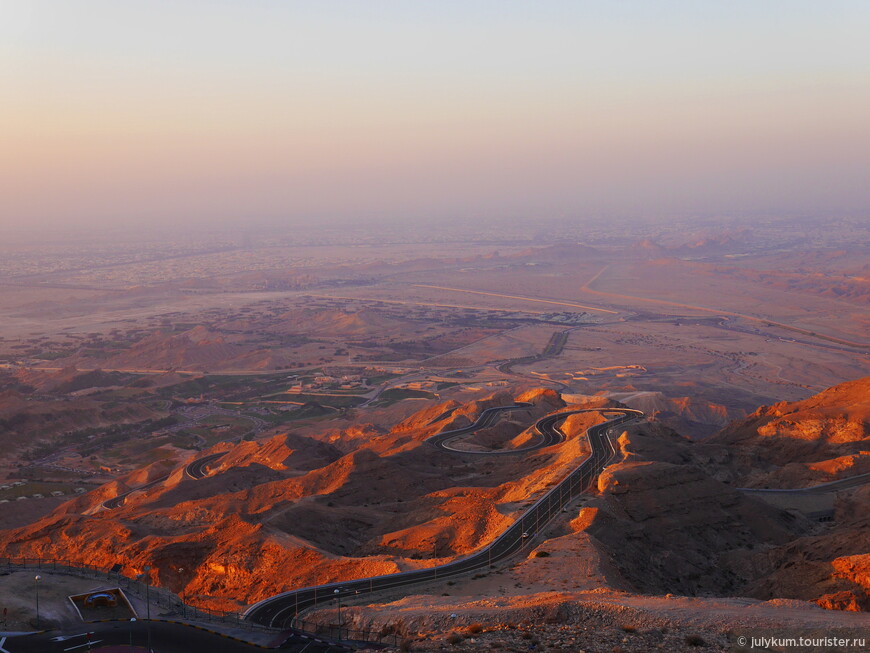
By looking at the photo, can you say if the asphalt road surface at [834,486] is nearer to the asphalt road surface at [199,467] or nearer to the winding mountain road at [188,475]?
the asphalt road surface at [199,467]

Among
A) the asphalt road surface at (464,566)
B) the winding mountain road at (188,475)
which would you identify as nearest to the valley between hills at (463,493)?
the winding mountain road at (188,475)

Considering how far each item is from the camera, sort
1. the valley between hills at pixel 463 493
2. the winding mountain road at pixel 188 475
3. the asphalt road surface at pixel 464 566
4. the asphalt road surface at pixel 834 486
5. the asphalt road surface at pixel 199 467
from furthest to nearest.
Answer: the asphalt road surface at pixel 199 467 → the winding mountain road at pixel 188 475 → the asphalt road surface at pixel 834 486 → the asphalt road surface at pixel 464 566 → the valley between hills at pixel 463 493

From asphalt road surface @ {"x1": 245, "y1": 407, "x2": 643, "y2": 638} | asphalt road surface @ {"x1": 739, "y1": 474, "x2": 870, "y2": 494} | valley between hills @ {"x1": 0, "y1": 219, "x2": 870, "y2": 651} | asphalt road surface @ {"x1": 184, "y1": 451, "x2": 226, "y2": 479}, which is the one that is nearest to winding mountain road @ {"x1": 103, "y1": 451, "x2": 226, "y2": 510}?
Answer: asphalt road surface @ {"x1": 184, "y1": 451, "x2": 226, "y2": 479}

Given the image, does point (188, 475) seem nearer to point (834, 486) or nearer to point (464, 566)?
point (464, 566)

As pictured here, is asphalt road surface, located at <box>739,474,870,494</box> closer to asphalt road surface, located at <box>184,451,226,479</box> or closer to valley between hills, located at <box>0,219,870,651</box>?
valley between hills, located at <box>0,219,870,651</box>

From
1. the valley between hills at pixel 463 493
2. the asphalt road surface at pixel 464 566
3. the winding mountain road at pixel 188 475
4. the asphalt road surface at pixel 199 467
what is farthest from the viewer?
the asphalt road surface at pixel 199 467

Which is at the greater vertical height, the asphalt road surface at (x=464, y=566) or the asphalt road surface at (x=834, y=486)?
the asphalt road surface at (x=464, y=566)

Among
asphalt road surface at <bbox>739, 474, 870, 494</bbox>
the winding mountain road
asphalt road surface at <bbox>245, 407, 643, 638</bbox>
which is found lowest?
the winding mountain road

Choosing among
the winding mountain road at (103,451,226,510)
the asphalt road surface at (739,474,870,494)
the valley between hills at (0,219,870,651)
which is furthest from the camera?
the winding mountain road at (103,451,226,510)

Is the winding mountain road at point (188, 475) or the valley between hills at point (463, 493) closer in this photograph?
the valley between hills at point (463, 493)

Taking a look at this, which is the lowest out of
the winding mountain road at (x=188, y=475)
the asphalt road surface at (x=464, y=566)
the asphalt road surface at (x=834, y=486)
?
the winding mountain road at (x=188, y=475)
